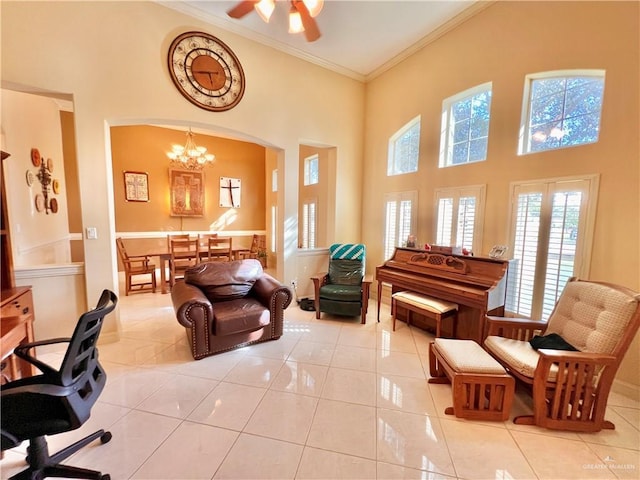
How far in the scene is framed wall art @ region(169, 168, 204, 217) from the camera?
6688 millimetres

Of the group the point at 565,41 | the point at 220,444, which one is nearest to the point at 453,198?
the point at 565,41

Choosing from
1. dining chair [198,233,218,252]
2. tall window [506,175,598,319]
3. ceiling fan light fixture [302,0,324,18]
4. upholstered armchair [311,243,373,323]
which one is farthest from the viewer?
dining chair [198,233,218,252]

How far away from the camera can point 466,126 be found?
128 inches

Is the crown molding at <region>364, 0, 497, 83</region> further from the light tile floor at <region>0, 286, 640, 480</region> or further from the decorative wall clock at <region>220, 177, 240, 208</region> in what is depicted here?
the decorative wall clock at <region>220, 177, 240, 208</region>

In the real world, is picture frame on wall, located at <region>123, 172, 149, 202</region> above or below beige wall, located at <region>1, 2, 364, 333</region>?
below

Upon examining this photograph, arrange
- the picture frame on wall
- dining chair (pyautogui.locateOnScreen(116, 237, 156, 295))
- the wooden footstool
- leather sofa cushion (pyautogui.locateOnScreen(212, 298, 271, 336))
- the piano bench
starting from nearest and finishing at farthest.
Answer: the wooden footstool
leather sofa cushion (pyautogui.locateOnScreen(212, 298, 271, 336))
the piano bench
dining chair (pyautogui.locateOnScreen(116, 237, 156, 295))
the picture frame on wall

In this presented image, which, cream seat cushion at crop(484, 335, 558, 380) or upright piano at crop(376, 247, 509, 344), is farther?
upright piano at crop(376, 247, 509, 344)

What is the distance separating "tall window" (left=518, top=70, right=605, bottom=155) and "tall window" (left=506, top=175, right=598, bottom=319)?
404 mm

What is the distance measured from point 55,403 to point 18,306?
1.37 meters

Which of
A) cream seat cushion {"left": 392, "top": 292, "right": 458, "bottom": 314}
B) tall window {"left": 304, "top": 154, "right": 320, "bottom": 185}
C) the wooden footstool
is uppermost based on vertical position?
tall window {"left": 304, "top": 154, "right": 320, "bottom": 185}

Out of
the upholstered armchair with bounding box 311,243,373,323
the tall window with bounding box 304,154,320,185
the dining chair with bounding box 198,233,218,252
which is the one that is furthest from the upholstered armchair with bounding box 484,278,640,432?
the dining chair with bounding box 198,233,218,252

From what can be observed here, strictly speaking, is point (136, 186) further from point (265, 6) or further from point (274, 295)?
point (265, 6)

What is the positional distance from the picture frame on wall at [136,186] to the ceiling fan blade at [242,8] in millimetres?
5373

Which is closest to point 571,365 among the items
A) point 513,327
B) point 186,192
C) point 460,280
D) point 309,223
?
point 513,327
